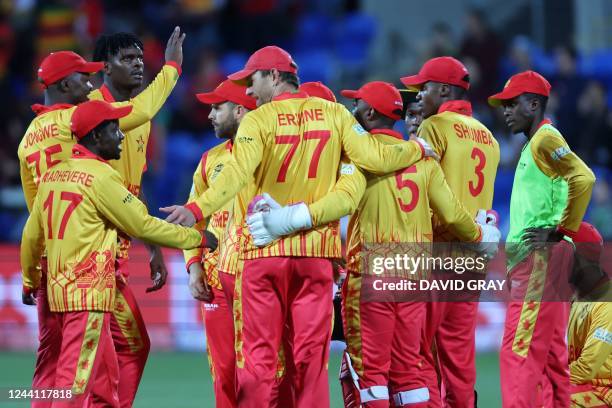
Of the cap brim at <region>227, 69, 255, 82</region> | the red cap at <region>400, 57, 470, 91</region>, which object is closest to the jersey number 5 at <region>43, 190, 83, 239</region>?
the cap brim at <region>227, 69, 255, 82</region>

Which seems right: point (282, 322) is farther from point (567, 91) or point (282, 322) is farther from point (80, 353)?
point (567, 91)

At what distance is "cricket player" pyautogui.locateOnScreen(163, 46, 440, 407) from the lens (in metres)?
6.93

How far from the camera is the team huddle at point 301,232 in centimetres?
678

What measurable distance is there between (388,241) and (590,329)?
1760mm

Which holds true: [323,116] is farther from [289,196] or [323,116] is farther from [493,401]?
[493,401]

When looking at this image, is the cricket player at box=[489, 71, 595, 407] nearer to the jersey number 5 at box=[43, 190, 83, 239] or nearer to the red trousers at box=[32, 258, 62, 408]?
the red trousers at box=[32, 258, 62, 408]

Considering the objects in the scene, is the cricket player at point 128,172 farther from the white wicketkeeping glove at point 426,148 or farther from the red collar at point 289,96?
the white wicketkeeping glove at point 426,148

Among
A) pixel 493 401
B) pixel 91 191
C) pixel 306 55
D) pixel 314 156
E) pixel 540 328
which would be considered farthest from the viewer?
pixel 306 55

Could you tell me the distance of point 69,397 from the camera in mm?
6648

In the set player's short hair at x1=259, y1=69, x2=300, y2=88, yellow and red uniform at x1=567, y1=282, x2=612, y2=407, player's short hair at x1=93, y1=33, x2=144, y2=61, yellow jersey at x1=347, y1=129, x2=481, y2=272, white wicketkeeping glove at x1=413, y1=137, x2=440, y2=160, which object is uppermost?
player's short hair at x1=93, y1=33, x2=144, y2=61

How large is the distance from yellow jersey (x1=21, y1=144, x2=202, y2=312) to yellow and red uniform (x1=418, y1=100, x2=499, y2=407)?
2157 millimetres

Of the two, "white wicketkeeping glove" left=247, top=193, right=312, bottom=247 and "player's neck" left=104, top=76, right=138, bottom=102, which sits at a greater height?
"player's neck" left=104, top=76, right=138, bottom=102

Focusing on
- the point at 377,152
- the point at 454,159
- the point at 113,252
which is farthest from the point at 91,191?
the point at 454,159

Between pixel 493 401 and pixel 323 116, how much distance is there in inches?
149
